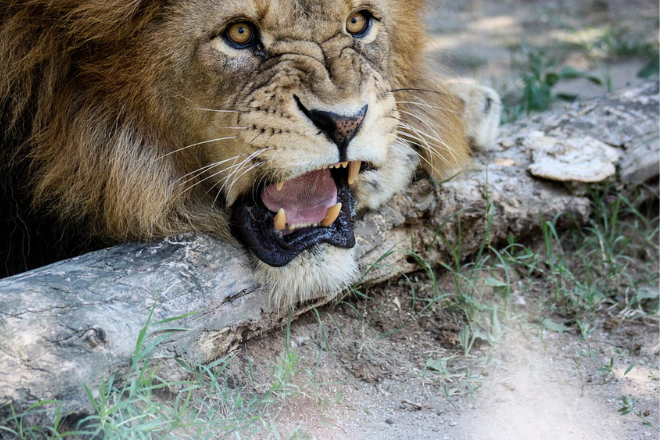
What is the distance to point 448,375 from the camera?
2.76 meters

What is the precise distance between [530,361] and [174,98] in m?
1.60

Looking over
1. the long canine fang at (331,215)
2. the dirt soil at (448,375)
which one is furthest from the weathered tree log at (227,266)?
the long canine fang at (331,215)

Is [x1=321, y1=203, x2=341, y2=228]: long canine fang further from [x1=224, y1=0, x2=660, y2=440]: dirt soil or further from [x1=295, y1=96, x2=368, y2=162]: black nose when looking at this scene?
[x1=224, y1=0, x2=660, y2=440]: dirt soil

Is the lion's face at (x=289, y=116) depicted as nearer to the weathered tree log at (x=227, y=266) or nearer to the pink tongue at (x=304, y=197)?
the pink tongue at (x=304, y=197)

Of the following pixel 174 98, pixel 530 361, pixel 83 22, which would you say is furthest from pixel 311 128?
pixel 530 361

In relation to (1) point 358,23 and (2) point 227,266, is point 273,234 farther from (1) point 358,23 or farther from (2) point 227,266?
(1) point 358,23

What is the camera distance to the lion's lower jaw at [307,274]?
2615 millimetres

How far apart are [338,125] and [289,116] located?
0.55 feet

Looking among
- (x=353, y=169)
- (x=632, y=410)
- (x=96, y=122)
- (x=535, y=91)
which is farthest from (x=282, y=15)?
(x=535, y=91)

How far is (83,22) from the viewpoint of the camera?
2.41 m

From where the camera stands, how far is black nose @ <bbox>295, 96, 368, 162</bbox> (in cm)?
229

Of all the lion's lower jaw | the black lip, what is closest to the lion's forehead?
the black lip

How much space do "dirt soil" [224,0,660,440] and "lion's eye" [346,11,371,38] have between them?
1.05 m

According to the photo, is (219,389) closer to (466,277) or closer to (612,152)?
(466,277)
